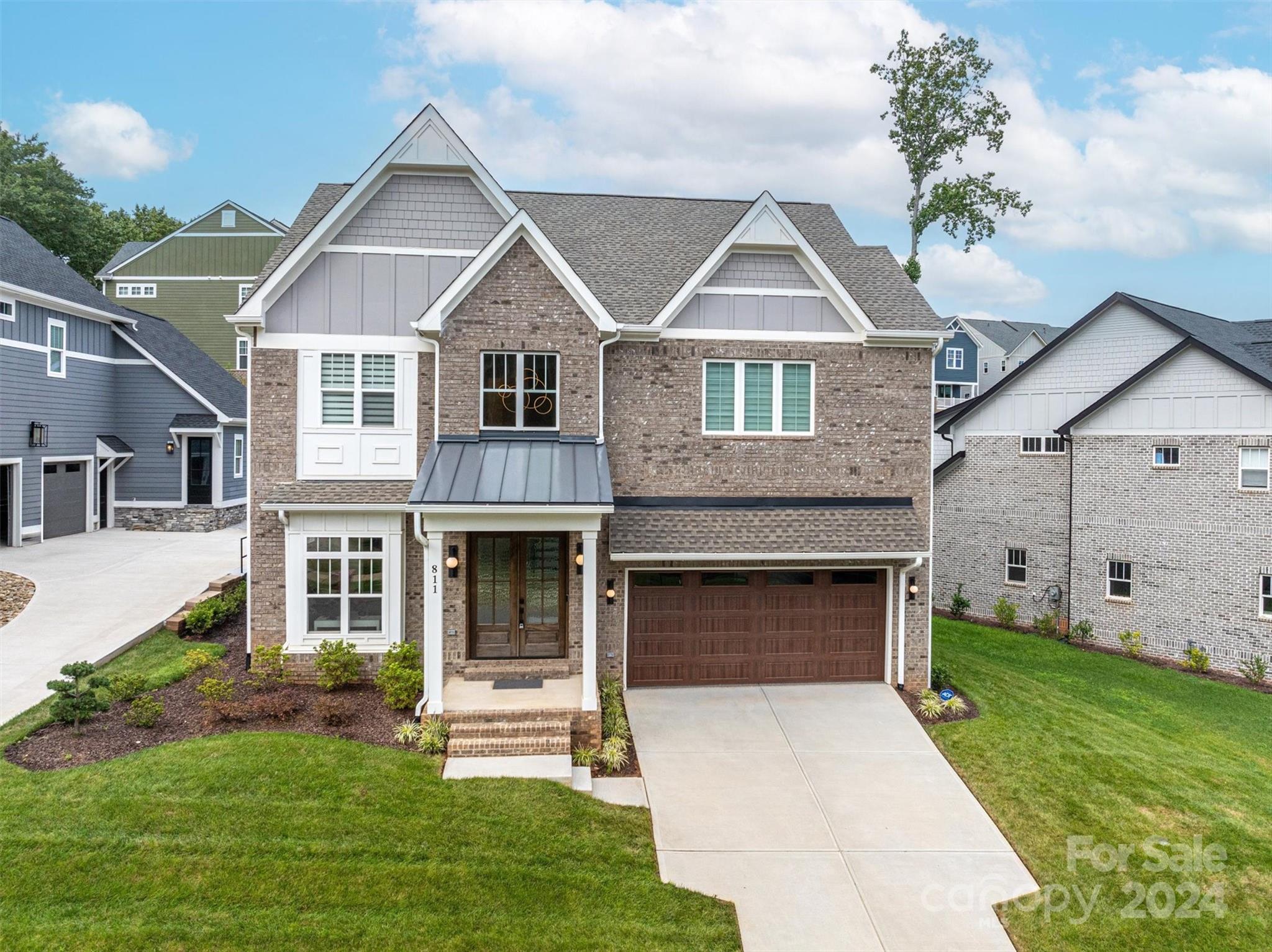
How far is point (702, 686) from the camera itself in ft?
40.1

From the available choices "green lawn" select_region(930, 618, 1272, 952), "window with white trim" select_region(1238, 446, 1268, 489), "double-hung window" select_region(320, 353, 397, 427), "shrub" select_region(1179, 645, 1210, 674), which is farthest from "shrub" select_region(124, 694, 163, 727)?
"window with white trim" select_region(1238, 446, 1268, 489)

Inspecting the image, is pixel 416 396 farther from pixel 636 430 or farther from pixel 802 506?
pixel 802 506

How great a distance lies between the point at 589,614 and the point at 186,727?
546cm

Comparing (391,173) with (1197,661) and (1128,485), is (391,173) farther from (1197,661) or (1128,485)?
(1197,661)

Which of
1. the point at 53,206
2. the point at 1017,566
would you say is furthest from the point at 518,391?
the point at 53,206

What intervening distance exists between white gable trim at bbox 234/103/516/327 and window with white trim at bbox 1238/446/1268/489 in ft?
53.5

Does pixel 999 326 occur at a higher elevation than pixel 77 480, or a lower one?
higher

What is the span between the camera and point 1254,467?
15695 millimetres

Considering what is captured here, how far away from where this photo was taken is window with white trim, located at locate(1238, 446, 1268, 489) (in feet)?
51.0

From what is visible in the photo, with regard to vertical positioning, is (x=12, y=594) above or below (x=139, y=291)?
below

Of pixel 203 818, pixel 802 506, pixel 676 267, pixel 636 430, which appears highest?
pixel 676 267

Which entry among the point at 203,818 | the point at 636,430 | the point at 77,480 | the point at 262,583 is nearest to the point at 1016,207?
the point at 636,430

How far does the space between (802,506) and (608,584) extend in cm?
353

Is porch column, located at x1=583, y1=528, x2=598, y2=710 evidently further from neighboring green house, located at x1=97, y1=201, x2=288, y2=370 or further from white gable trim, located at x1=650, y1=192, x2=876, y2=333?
neighboring green house, located at x1=97, y1=201, x2=288, y2=370
